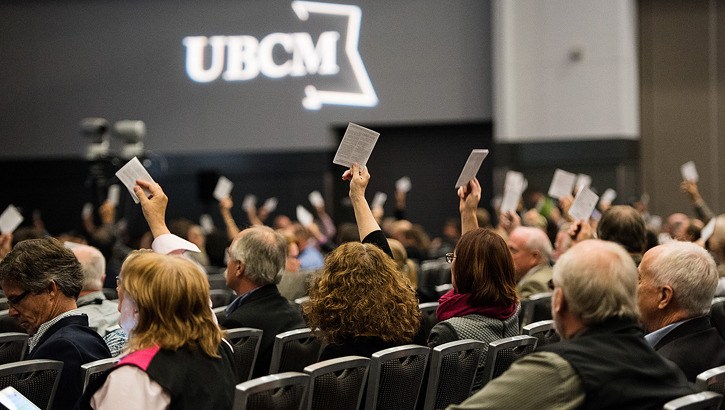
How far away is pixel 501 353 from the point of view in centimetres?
378

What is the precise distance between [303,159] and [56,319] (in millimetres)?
12309

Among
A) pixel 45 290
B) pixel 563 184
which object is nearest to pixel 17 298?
pixel 45 290

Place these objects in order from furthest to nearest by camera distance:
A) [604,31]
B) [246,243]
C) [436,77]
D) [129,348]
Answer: [436,77] → [604,31] → [246,243] → [129,348]

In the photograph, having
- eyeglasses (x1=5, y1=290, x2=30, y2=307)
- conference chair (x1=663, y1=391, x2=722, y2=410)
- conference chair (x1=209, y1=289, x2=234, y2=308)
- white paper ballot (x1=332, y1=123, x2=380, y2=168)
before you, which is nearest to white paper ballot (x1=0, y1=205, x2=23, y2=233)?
conference chair (x1=209, y1=289, x2=234, y2=308)

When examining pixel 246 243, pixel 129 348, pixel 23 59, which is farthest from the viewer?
pixel 23 59

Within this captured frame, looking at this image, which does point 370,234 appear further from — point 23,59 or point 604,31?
point 23,59

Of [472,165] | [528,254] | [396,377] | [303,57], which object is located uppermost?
[303,57]

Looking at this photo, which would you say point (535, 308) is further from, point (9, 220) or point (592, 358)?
point (9, 220)

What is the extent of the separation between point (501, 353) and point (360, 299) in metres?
0.58

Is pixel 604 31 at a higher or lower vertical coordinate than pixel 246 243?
higher

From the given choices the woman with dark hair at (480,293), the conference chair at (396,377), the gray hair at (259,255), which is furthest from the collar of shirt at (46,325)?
the woman with dark hair at (480,293)

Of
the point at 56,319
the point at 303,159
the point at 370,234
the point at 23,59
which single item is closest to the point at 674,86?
the point at 303,159

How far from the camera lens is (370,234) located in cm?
439

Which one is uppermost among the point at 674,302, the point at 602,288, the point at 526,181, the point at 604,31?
the point at 604,31
